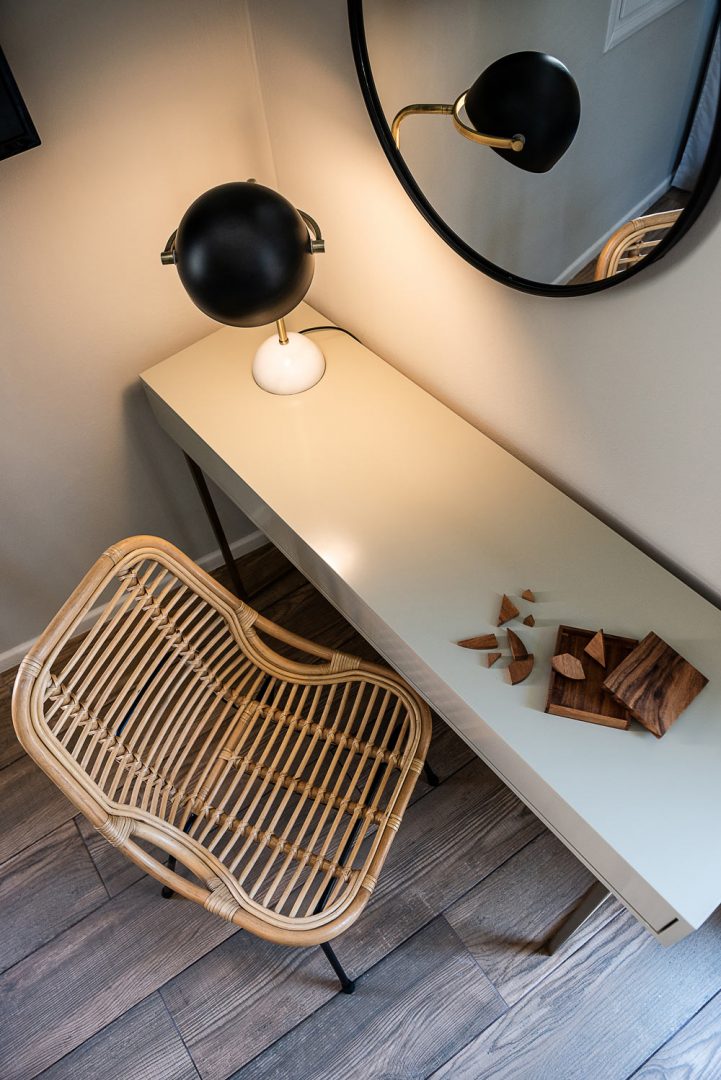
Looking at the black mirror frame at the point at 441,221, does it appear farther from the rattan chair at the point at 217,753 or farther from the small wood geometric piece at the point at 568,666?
the rattan chair at the point at 217,753

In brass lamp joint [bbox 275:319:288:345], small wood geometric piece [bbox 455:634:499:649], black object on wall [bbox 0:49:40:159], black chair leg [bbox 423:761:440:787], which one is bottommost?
black chair leg [bbox 423:761:440:787]

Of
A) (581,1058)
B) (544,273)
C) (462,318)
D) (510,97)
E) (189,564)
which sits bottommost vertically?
(581,1058)

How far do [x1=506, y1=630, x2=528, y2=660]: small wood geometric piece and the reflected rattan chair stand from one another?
18.9 inches

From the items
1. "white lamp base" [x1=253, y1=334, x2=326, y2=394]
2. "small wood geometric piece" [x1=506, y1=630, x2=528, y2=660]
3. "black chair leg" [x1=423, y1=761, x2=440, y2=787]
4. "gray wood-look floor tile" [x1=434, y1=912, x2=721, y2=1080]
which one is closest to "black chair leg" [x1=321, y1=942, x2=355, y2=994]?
"gray wood-look floor tile" [x1=434, y1=912, x2=721, y2=1080]

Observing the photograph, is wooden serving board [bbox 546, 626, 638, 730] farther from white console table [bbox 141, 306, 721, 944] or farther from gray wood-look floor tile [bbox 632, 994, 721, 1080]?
gray wood-look floor tile [bbox 632, 994, 721, 1080]

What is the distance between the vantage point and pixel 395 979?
4.65 feet

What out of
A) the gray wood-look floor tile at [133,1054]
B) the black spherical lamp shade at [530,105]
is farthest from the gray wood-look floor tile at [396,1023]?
the black spherical lamp shade at [530,105]

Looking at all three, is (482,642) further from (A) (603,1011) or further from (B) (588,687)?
(A) (603,1011)

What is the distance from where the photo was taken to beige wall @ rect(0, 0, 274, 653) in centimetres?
125

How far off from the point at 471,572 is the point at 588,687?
0.81 feet

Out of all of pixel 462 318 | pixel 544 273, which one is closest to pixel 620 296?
pixel 544 273

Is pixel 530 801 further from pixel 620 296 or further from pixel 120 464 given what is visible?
pixel 120 464

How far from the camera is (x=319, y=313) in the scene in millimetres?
1663

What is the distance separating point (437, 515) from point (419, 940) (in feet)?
2.64
